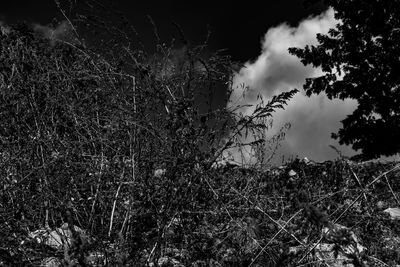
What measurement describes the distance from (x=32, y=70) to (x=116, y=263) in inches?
80.4

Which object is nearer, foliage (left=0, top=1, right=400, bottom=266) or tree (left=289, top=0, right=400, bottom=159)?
foliage (left=0, top=1, right=400, bottom=266)

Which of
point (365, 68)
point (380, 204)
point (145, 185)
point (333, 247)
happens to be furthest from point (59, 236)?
point (365, 68)

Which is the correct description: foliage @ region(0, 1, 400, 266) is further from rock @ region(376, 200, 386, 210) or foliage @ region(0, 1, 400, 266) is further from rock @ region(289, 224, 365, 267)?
rock @ region(376, 200, 386, 210)

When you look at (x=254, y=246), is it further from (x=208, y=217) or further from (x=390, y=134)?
(x=390, y=134)

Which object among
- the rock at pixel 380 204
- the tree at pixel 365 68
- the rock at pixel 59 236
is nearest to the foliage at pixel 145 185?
the rock at pixel 59 236

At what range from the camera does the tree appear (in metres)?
13.3

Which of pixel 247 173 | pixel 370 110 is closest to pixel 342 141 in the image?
pixel 370 110

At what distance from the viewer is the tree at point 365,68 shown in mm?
13281

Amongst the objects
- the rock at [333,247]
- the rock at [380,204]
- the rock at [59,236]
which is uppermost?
the rock at [380,204]

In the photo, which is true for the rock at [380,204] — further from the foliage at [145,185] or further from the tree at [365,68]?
the tree at [365,68]

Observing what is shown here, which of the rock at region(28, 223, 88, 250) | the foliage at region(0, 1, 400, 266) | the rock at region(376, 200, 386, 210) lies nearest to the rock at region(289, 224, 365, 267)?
the foliage at region(0, 1, 400, 266)

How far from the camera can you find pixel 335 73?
14133 millimetres

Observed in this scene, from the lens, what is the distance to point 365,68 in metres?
13.7

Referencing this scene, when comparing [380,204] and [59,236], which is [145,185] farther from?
[380,204]
